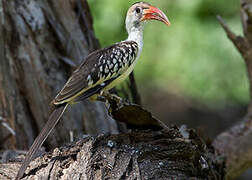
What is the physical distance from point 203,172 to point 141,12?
6.81ft

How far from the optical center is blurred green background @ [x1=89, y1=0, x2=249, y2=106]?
8438 millimetres

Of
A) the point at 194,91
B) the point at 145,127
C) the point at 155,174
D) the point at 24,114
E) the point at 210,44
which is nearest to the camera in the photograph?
the point at 155,174

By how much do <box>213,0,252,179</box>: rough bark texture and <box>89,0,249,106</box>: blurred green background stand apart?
2674 mm

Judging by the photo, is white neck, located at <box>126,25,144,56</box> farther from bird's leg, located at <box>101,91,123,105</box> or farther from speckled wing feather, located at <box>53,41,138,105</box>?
bird's leg, located at <box>101,91,123,105</box>

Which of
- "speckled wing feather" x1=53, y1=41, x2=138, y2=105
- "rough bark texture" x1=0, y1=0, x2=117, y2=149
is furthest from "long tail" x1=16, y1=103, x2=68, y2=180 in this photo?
"rough bark texture" x1=0, y1=0, x2=117, y2=149

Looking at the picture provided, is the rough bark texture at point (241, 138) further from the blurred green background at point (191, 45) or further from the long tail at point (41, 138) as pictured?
the blurred green background at point (191, 45)

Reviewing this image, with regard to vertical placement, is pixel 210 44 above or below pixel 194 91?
above

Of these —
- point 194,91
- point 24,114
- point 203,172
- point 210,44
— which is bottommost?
point 203,172

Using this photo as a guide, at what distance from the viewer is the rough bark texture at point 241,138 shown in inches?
228

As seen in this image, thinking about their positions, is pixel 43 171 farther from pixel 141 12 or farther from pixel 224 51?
pixel 224 51

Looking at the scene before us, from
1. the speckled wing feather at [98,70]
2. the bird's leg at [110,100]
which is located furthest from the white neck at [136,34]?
the bird's leg at [110,100]

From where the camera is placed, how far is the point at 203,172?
419cm

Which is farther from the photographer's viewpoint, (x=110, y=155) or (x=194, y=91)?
(x=194, y=91)

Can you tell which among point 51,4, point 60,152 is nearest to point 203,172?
point 60,152
